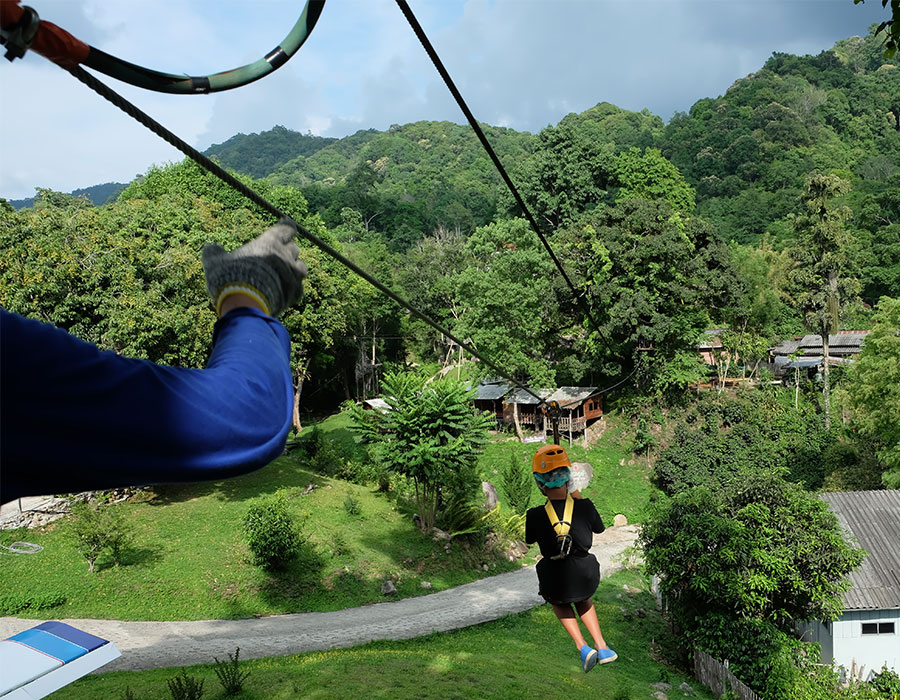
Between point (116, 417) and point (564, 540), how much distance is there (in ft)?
15.1

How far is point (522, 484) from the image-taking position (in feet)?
77.8

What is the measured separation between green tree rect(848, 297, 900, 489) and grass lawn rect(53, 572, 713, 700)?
31.0ft

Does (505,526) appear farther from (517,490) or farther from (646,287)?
(646,287)

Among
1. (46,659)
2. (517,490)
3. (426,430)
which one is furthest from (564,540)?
(517,490)

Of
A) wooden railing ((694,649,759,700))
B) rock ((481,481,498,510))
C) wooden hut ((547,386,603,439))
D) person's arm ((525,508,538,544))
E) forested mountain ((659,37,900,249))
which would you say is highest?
forested mountain ((659,37,900,249))

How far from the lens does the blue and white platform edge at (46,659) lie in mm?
8391

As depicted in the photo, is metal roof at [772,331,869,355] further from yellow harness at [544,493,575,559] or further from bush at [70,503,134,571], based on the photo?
yellow harness at [544,493,575,559]

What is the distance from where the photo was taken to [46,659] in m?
8.97

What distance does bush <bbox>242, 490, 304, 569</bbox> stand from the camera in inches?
645

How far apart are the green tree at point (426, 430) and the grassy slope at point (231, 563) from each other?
8.34 feet

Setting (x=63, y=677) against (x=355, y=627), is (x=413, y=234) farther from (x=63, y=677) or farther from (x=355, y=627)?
(x=63, y=677)

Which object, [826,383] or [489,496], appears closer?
[489,496]

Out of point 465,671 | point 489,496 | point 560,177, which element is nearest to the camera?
point 465,671

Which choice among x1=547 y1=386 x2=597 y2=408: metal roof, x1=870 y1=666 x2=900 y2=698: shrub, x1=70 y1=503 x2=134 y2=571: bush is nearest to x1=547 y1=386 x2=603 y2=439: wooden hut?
x1=547 y1=386 x2=597 y2=408: metal roof
